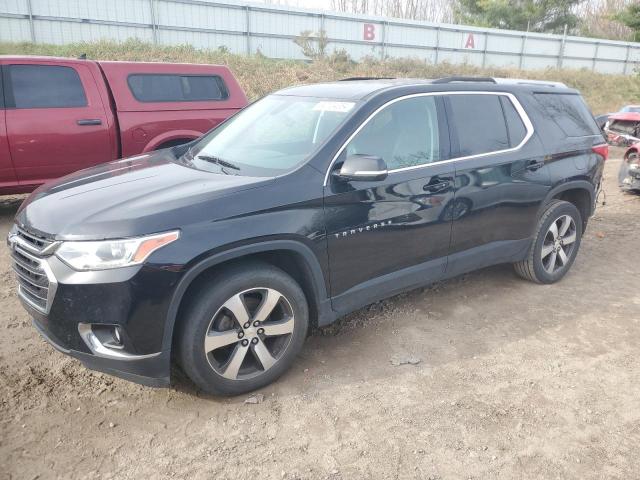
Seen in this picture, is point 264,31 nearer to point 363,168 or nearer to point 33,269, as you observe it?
point 363,168

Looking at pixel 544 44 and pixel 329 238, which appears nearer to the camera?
pixel 329 238

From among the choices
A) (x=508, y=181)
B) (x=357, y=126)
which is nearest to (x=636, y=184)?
(x=508, y=181)

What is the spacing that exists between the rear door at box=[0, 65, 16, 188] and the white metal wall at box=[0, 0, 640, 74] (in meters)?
12.3

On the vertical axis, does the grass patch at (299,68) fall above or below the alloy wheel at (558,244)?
above

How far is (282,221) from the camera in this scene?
9.37ft

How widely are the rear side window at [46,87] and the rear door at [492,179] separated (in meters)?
4.70

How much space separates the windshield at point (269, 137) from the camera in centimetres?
322

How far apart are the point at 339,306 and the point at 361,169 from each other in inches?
35.2

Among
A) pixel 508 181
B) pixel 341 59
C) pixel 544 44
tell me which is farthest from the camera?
pixel 544 44

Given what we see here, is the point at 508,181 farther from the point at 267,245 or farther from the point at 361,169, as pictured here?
the point at 267,245

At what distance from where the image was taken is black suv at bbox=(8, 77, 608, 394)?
8.36ft

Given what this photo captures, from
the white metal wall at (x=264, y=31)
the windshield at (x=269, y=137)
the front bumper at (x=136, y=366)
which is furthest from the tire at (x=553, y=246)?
the white metal wall at (x=264, y=31)

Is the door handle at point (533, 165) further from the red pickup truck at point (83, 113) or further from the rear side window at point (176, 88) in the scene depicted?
the rear side window at point (176, 88)

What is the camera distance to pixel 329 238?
3.06 meters
